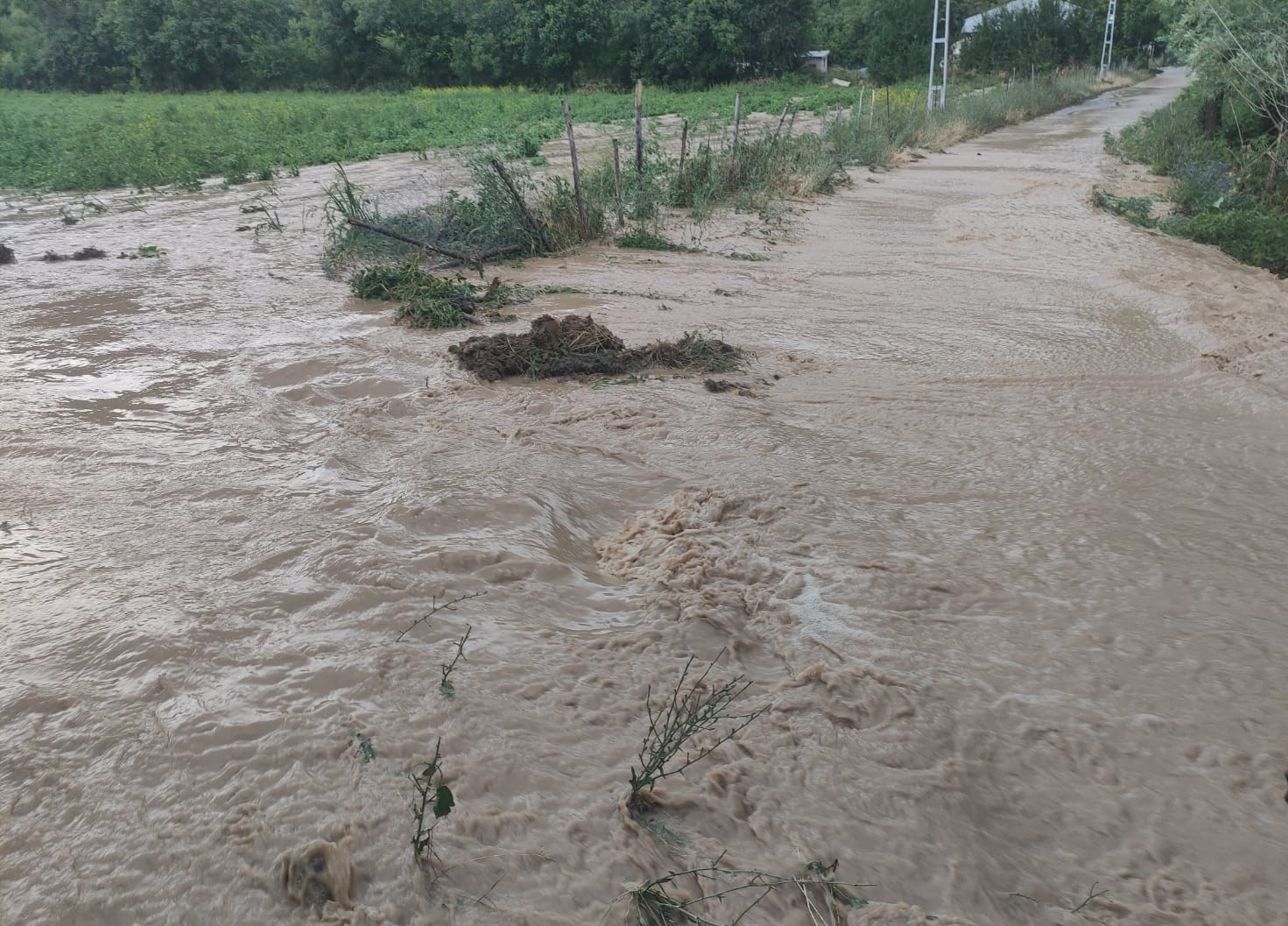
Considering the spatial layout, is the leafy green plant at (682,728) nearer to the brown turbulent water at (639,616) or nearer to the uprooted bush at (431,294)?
the brown turbulent water at (639,616)

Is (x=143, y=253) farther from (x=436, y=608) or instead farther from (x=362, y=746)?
(x=362, y=746)

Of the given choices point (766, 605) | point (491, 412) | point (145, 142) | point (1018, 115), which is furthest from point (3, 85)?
point (766, 605)

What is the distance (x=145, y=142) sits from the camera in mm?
17953

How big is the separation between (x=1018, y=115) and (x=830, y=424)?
2663cm

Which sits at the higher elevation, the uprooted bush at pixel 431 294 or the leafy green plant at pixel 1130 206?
the leafy green plant at pixel 1130 206

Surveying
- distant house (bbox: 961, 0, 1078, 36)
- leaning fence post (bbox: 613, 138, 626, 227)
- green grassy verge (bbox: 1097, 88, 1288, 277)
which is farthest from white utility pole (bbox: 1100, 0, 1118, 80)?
leaning fence post (bbox: 613, 138, 626, 227)

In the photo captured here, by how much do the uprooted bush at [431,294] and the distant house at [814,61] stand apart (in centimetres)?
4012

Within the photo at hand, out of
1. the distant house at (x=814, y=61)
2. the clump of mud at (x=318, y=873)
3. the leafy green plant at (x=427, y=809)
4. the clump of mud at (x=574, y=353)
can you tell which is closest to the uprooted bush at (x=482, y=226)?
the clump of mud at (x=574, y=353)

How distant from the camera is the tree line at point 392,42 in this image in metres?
40.5

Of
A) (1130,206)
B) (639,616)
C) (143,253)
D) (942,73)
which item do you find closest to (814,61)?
(942,73)

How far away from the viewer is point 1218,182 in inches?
519

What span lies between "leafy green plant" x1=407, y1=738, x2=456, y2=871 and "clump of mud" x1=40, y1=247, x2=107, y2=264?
9.91m

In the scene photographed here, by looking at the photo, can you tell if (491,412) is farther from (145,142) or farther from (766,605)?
(145,142)

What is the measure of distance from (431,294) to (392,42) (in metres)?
38.9
